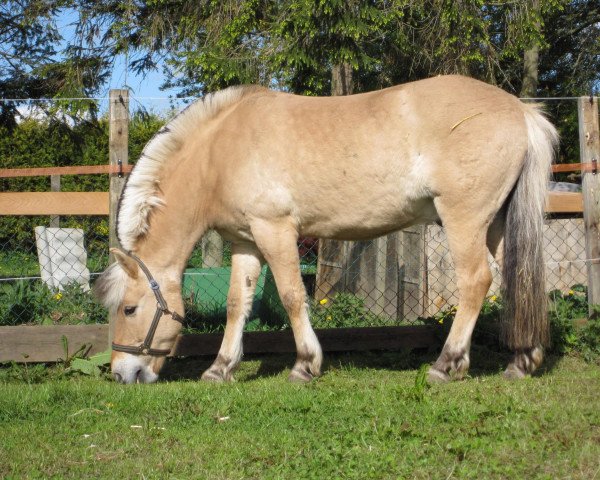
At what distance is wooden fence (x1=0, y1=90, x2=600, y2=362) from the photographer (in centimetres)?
618

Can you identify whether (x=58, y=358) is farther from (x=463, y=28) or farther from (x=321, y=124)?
(x=463, y=28)

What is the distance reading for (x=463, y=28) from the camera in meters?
9.95

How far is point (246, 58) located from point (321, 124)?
4.24m

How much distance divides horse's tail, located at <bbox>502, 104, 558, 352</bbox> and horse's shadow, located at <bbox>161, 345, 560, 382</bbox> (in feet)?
2.06

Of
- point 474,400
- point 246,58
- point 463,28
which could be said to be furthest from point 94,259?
point 474,400

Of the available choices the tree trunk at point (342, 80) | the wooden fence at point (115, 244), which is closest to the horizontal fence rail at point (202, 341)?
the wooden fence at point (115, 244)

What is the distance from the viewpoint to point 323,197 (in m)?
5.60

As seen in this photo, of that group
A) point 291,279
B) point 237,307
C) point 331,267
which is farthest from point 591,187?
point 237,307

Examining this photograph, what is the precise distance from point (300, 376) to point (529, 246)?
5.85 feet

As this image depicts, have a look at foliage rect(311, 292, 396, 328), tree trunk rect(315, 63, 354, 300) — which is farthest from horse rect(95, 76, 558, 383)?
tree trunk rect(315, 63, 354, 300)

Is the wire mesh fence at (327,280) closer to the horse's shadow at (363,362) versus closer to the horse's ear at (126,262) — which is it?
the horse's shadow at (363,362)

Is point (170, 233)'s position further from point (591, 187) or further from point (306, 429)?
point (591, 187)

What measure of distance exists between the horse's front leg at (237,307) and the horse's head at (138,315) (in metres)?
0.38

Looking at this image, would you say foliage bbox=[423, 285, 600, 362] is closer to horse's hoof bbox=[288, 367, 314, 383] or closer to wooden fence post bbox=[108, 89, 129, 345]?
A: horse's hoof bbox=[288, 367, 314, 383]
